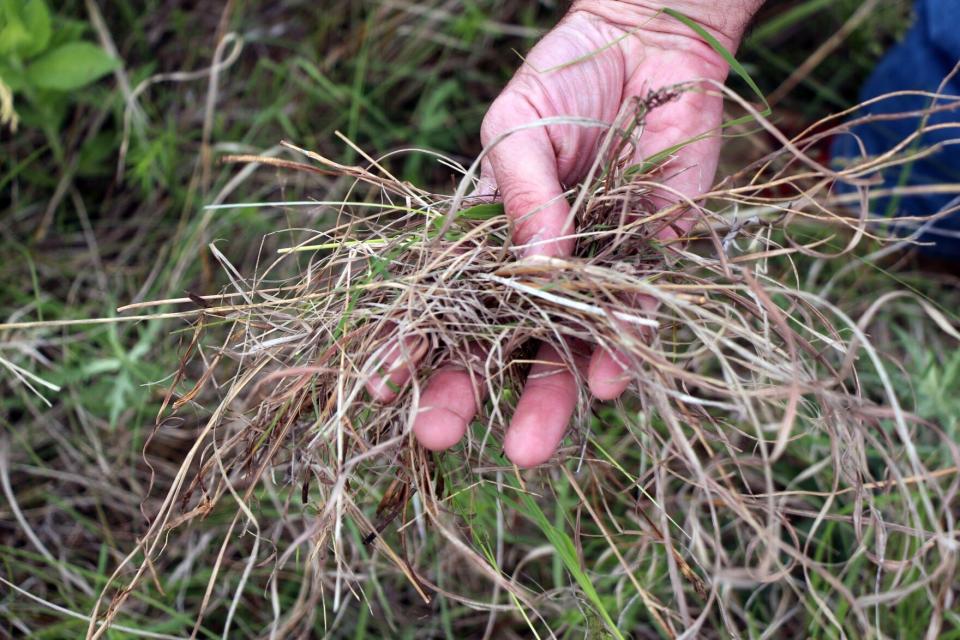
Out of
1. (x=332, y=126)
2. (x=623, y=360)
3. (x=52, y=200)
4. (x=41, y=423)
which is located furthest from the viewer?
(x=332, y=126)

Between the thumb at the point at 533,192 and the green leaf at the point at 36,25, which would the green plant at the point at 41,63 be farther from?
the thumb at the point at 533,192

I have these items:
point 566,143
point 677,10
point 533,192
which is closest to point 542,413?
point 533,192

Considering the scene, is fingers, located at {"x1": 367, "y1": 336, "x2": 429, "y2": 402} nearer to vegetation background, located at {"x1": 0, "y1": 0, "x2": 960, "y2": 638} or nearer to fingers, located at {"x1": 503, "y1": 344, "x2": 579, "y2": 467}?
fingers, located at {"x1": 503, "y1": 344, "x2": 579, "y2": 467}

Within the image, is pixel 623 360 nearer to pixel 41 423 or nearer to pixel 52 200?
pixel 41 423

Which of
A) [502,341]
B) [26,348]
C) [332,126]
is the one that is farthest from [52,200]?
[502,341]

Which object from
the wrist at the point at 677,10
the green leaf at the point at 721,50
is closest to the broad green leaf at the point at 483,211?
the green leaf at the point at 721,50
